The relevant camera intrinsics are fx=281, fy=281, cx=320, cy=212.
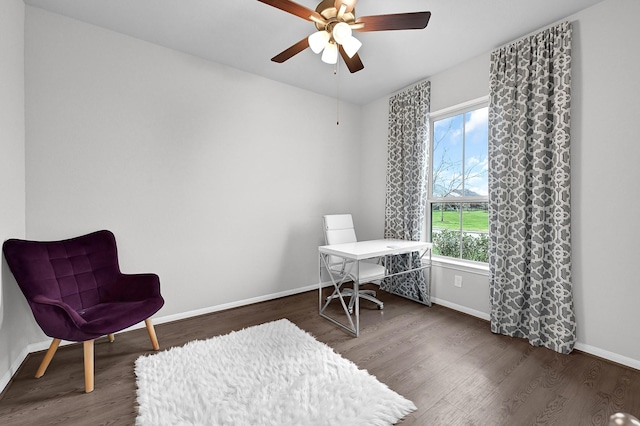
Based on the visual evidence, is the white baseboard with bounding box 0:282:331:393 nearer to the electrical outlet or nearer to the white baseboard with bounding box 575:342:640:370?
the electrical outlet

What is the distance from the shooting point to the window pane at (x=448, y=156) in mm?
3301

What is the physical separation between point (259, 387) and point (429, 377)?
1.17m

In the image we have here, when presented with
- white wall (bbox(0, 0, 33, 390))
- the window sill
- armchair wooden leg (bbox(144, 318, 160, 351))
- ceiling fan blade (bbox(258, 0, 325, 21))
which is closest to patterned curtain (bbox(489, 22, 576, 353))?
the window sill

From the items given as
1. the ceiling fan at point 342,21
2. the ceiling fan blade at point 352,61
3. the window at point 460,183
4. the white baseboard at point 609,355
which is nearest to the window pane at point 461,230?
the window at point 460,183

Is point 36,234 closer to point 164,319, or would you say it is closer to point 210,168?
point 164,319

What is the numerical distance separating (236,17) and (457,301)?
11.6 feet

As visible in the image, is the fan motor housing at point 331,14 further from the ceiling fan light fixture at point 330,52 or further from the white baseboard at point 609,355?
the white baseboard at point 609,355

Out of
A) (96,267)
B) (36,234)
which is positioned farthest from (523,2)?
(36,234)

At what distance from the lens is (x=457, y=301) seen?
10.3ft

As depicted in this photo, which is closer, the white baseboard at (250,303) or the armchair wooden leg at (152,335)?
the white baseboard at (250,303)

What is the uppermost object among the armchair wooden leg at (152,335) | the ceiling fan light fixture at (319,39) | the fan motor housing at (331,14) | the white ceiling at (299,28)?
the white ceiling at (299,28)

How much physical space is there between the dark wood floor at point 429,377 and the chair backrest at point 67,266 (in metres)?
0.51

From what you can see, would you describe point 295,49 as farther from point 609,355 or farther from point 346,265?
point 609,355

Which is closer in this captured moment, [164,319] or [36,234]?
[36,234]
